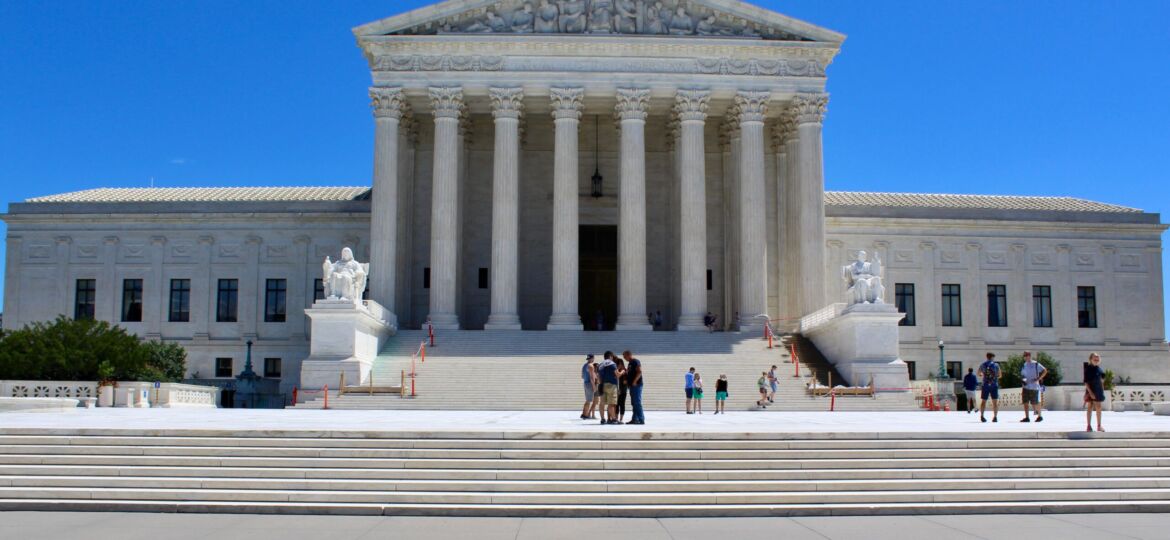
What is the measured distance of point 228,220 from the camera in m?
62.6

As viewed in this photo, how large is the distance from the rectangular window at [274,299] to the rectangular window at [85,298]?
907 cm

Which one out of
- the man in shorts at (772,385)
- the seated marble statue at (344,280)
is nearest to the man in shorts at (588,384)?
the man in shorts at (772,385)

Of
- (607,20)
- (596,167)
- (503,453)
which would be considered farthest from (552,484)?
(596,167)

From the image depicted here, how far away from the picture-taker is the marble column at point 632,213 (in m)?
52.4

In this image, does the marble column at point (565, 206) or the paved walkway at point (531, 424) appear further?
the marble column at point (565, 206)

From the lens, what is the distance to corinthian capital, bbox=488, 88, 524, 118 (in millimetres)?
52969

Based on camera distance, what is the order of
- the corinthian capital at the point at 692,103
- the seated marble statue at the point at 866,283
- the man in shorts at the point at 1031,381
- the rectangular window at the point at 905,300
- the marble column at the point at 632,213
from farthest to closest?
the rectangular window at the point at 905,300, the corinthian capital at the point at 692,103, the marble column at the point at 632,213, the seated marble statue at the point at 866,283, the man in shorts at the point at 1031,381

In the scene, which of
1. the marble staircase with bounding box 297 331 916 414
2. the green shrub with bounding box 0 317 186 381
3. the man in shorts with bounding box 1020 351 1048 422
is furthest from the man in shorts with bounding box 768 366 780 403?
the green shrub with bounding box 0 317 186 381

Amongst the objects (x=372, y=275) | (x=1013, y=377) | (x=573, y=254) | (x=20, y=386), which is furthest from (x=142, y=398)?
(x=1013, y=377)

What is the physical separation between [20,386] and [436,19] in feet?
78.1

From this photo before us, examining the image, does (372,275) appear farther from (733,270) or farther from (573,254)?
(733,270)

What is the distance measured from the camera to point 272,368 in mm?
61031

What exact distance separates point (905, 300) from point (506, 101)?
24.6 m

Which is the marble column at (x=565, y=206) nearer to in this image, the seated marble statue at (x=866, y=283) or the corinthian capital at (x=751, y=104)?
the corinthian capital at (x=751, y=104)
